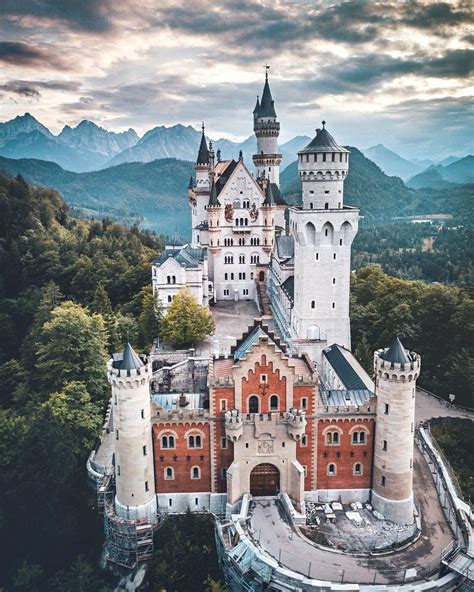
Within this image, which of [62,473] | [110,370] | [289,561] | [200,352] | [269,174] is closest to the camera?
[289,561]

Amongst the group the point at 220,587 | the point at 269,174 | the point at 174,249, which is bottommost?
the point at 220,587

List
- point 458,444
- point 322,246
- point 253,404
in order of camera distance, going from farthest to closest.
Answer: point 322,246 < point 458,444 < point 253,404

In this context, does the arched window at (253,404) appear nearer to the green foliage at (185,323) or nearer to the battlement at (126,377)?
the battlement at (126,377)

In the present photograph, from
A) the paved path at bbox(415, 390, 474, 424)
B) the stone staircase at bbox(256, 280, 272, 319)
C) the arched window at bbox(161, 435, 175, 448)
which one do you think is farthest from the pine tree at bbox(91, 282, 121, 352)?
the paved path at bbox(415, 390, 474, 424)

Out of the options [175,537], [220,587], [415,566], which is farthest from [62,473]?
[415,566]

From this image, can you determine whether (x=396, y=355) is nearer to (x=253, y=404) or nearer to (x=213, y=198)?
(x=253, y=404)

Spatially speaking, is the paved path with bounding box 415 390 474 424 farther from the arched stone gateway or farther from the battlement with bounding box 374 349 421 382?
the arched stone gateway

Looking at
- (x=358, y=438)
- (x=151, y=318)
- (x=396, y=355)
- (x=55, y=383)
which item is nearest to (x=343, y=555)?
(x=358, y=438)

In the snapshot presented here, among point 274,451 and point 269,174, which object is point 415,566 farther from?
point 269,174
